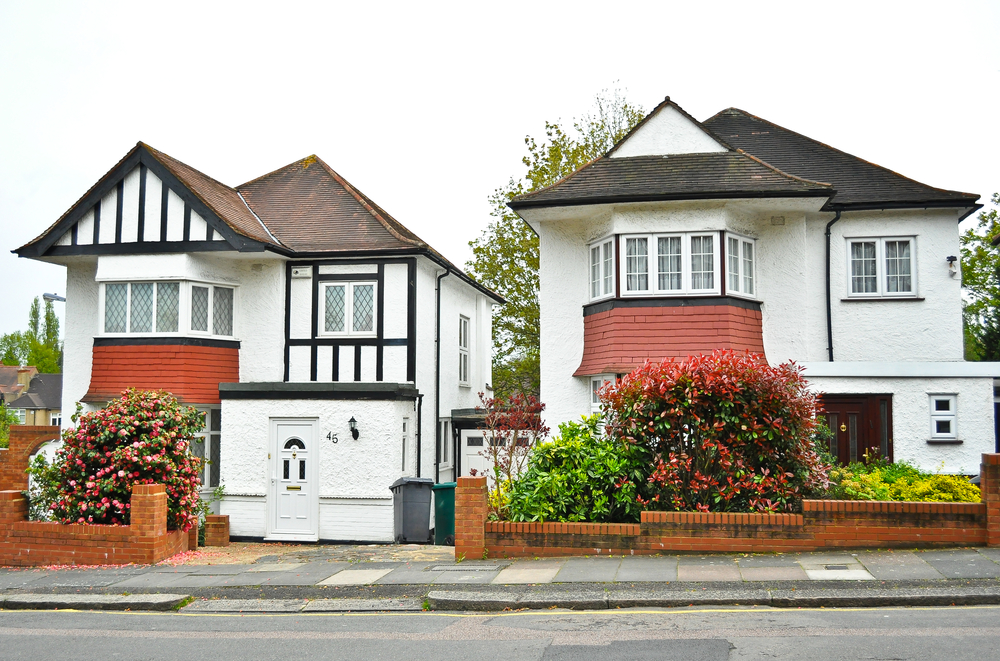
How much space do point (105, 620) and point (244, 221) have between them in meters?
11.5

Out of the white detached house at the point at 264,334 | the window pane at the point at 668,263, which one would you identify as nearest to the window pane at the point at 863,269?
the window pane at the point at 668,263

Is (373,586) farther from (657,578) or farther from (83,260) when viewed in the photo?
(83,260)

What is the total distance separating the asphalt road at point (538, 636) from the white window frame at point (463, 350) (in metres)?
14.6

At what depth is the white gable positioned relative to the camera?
1727 cm

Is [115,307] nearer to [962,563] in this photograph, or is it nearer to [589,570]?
[589,570]

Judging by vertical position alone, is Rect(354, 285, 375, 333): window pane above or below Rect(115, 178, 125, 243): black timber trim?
below

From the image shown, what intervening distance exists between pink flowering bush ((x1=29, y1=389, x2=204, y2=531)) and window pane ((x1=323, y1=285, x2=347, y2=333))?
576cm

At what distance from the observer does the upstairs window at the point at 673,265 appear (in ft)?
53.2

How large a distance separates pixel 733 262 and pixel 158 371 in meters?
12.0

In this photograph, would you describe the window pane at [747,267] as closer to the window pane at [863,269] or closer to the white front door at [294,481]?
the window pane at [863,269]

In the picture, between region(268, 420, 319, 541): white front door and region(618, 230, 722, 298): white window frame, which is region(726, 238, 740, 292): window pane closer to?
region(618, 230, 722, 298): white window frame

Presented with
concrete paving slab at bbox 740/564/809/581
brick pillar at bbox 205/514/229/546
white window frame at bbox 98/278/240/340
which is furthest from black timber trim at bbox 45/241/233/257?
concrete paving slab at bbox 740/564/809/581

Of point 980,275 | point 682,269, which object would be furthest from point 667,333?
point 980,275

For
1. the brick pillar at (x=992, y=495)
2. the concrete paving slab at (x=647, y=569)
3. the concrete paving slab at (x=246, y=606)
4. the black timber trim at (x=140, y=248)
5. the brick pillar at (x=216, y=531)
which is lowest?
the brick pillar at (x=216, y=531)
